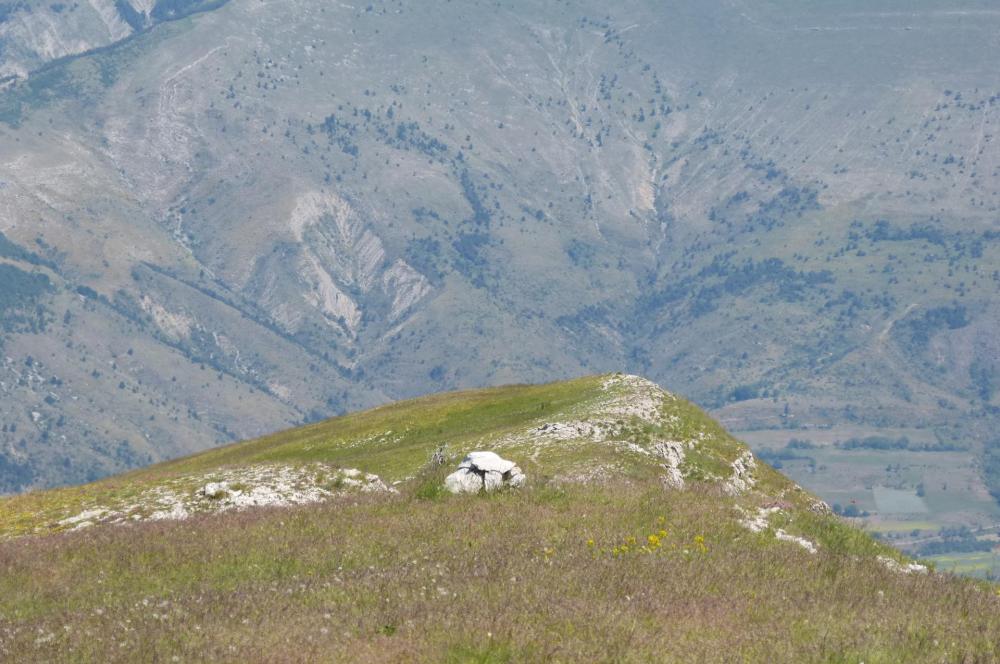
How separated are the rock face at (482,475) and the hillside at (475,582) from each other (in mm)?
593

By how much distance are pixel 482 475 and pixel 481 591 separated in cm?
1205

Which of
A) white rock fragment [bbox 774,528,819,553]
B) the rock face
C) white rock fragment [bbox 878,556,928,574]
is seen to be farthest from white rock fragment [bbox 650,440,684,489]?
white rock fragment [bbox 878,556,928,574]

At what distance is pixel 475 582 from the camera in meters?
24.2

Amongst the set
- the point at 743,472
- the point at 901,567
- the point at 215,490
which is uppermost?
the point at 743,472

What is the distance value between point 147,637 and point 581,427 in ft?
136

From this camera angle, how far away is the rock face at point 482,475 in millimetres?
34719

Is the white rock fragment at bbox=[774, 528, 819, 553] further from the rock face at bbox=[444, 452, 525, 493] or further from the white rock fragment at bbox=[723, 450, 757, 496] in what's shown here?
the white rock fragment at bbox=[723, 450, 757, 496]

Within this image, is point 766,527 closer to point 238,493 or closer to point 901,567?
point 901,567

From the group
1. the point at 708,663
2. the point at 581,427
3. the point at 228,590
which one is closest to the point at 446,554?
the point at 228,590

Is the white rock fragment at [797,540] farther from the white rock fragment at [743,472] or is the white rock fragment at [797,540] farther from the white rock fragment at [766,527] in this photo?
the white rock fragment at [743,472]

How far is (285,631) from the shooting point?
70.4 ft

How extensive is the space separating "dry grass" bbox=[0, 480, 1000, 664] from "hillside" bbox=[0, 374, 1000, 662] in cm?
6

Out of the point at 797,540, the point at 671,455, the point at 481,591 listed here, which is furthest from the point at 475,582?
the point at 671,455

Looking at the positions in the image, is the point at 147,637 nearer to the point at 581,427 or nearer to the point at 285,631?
the point at 285,631
